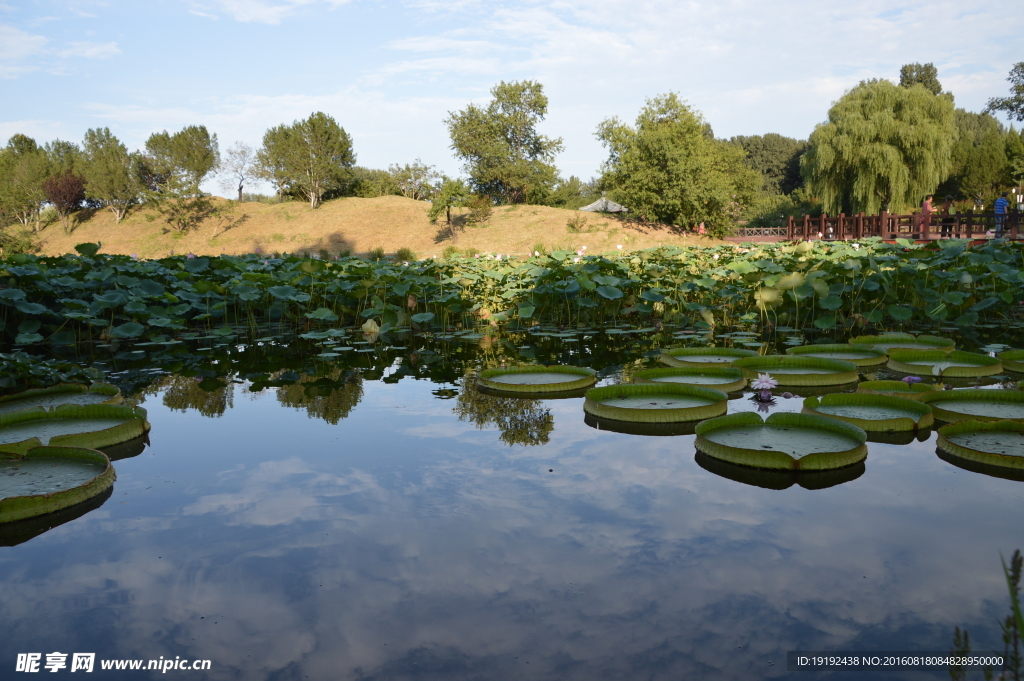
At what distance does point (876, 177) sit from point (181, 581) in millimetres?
24540

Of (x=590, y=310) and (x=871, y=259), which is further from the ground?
(x=871, y=259)

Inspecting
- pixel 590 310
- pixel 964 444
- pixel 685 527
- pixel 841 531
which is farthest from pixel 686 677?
pixel 590 310

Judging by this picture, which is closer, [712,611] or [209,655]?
[209,655]

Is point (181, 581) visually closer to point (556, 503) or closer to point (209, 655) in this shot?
point (209, 655)

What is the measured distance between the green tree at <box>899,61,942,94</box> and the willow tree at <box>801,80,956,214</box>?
66.6ft

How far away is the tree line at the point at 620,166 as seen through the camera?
71.9ft

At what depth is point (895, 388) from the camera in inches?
122

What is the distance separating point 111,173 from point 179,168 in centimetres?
398

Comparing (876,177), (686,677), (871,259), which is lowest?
(686,677)

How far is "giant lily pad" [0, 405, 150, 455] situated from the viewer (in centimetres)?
264

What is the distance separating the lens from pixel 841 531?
1.80 metres

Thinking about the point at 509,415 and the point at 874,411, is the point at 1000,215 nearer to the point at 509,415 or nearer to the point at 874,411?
the point at 874,411

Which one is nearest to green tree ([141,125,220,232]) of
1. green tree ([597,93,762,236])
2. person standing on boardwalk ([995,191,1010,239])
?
green tree ([597,93,762,236])

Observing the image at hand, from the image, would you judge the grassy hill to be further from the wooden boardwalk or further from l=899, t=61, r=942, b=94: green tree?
l=899, t=61, r=942, b=94: green tree
